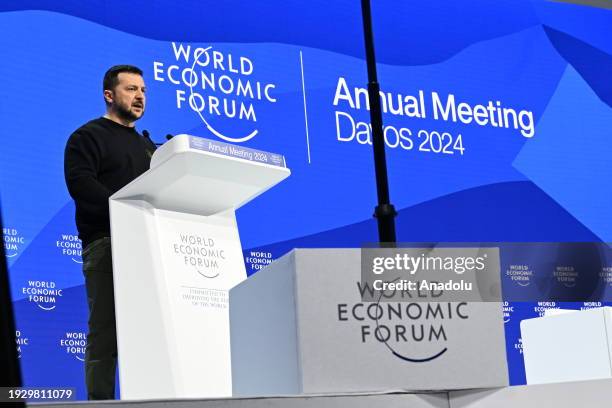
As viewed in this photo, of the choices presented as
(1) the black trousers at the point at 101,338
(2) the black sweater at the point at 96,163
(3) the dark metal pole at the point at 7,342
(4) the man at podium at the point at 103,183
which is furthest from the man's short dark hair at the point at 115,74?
(3) the dark metal pole at the point at 7,342

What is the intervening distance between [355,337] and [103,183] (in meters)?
1.69

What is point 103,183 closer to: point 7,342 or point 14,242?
point 14,242

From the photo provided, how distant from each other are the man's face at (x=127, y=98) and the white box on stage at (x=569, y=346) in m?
1.37

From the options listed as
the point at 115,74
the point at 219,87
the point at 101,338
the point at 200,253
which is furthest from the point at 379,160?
the point at 219,87

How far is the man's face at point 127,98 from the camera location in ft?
9.34

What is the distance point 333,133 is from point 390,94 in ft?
1.12

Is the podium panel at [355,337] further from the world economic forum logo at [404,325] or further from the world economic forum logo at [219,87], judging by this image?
the world economic forum logo at [219,87]

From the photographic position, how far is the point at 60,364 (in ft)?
10.1

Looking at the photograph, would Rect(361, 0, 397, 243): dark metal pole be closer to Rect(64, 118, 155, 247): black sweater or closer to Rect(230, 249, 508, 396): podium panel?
Rect(230, 249, 508, 396): podium panel

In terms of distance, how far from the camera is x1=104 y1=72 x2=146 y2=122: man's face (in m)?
2.85

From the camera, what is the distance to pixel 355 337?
3.53ft

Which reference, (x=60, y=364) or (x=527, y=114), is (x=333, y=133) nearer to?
(x=527, y=114)

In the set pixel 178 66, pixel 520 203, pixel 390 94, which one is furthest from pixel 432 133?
pixel 178 66

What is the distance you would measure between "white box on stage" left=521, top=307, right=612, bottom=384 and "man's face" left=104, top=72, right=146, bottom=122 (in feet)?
4.48
